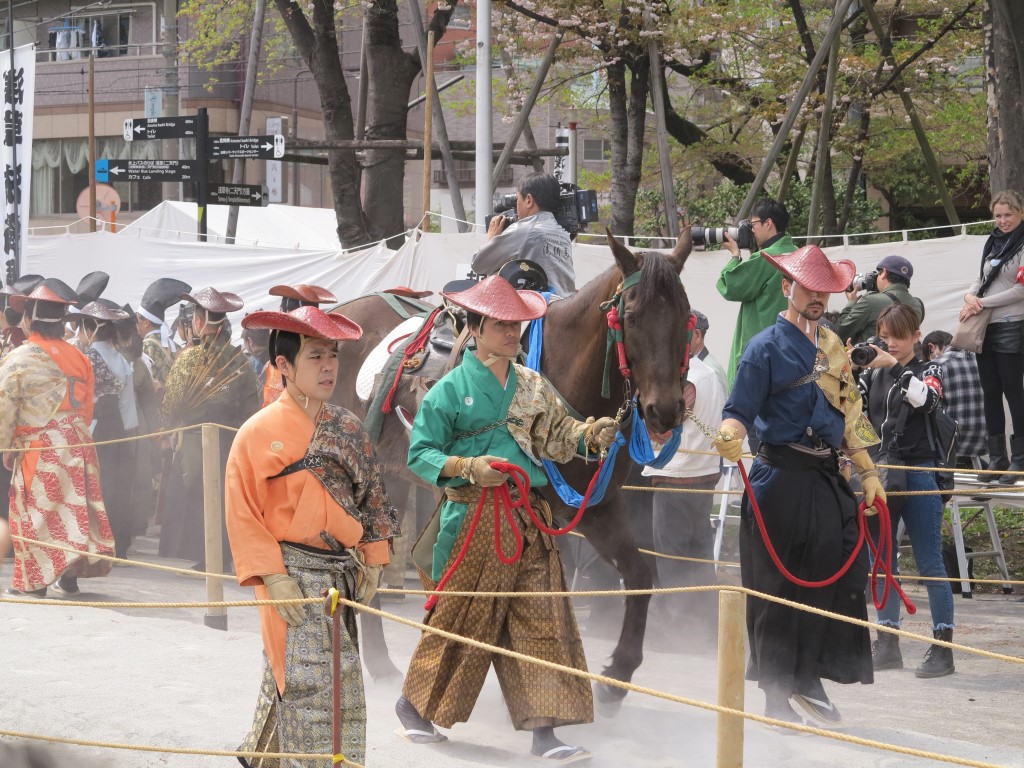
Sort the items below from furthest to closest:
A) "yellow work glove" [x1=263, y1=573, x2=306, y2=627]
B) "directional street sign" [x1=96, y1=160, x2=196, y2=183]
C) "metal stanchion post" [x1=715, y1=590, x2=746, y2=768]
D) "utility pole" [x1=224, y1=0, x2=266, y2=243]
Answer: "utility pole" [x1=224, y1=0, x2=266, y2=243] → "directional street sign" [x1=96, y1=160, x2=196, y2=183] → "yellow work glove" [x1=263, y1=573, x2=306, y2=627] → "metal stanchion post" [x1=715, y1=590, x2=746, y2=768]

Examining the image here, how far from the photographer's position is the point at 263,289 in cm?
1179

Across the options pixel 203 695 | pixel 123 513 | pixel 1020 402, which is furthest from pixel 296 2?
pixel 203 695

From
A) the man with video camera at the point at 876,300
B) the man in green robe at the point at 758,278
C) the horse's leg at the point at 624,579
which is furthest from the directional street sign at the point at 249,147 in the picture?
the horse's leg at the point at 624,579

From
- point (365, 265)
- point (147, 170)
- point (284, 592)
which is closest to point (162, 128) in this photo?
point (147, 170)

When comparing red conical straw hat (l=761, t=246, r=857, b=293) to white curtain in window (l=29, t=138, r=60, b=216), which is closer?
red conical straw hat (l=761, t=246, r=857, b=293)

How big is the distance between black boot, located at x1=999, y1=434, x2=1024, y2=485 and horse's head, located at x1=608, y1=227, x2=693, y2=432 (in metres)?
3.97

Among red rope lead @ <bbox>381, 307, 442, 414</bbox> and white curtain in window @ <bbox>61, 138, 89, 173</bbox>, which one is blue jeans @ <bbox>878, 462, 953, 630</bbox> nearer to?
red rope lead @ <bbox>381, 307, 442, 414</bbox>

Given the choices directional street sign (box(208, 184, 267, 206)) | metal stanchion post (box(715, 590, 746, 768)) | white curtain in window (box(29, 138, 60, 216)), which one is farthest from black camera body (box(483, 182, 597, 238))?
white curtain in window (box(29, 138, 60, 216))

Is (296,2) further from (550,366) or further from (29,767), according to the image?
(29,767)

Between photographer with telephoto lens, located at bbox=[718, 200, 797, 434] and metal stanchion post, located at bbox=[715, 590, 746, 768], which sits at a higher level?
photographer with telephoto lens, located at bbox=[718, 200, 797, 434]

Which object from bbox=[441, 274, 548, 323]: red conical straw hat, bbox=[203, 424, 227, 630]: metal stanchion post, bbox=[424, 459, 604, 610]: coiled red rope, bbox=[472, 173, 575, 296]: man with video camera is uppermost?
bbox=[472, 173, 575, 296]: man with video camera

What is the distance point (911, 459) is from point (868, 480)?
1532 millimetres

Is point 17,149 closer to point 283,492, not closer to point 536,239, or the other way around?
point 536,239

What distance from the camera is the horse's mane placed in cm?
474
